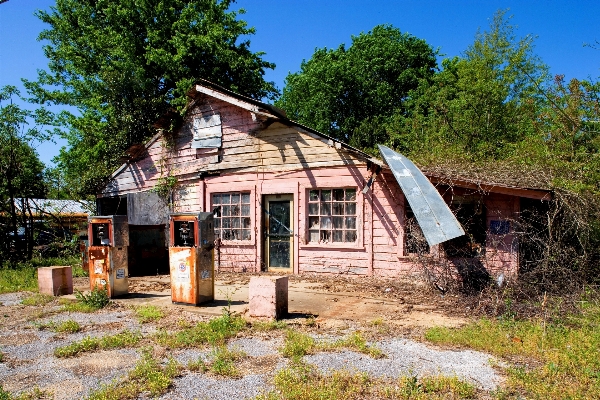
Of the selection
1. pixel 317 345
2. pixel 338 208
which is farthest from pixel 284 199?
pixel 317 345

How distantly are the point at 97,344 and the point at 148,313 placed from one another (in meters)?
1.67

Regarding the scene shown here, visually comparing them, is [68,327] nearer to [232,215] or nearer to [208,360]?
[208,360]

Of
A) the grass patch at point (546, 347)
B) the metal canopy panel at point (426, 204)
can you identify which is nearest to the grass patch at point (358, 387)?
the grass patch at point (546, 347)

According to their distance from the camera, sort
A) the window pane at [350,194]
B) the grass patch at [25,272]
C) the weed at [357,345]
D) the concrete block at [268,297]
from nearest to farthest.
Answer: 1. the weed at [357,345]
2. the concrete block at [268,297]
3. the grass patch at [25,272]
4. the window pane at [350,194]

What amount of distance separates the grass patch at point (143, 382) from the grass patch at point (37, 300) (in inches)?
190

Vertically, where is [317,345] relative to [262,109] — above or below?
below

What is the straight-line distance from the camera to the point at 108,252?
Result: 855 cm

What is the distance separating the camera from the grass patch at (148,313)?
7105mm

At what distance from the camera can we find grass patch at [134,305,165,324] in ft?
23.3

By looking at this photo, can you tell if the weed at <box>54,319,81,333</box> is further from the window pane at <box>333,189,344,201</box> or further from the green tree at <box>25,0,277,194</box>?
the green tree at <box>25,0,277,194</box>

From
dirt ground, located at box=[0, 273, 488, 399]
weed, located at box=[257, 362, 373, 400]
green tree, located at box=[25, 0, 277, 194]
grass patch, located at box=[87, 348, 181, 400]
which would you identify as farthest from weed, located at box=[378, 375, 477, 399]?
green tree, located at box=[25, 0, 277, 194]

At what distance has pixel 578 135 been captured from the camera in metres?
11.1

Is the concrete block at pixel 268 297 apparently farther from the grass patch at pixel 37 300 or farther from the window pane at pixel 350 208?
the grass patch at pixel 37 300

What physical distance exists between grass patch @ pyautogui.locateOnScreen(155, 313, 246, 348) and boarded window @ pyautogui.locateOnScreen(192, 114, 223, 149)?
7.03m
